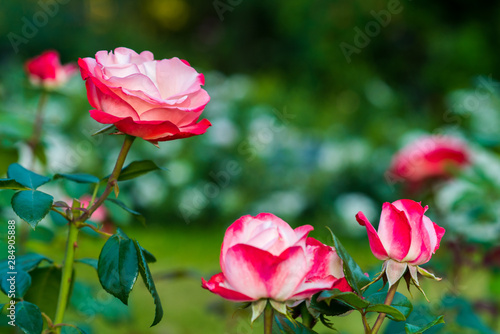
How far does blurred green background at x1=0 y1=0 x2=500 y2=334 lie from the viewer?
1.63 m

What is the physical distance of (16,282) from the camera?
0.59 metres

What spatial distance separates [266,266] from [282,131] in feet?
12.5

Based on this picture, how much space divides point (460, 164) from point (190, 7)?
8822mm

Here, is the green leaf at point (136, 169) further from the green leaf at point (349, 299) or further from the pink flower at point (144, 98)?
the green leaf at point (349, 299)

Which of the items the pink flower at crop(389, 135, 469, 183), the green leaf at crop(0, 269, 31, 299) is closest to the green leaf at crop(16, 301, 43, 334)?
the green leaf at crop(0, 269, 31, 299)

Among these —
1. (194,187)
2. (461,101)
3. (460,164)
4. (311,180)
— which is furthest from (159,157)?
(460,164)

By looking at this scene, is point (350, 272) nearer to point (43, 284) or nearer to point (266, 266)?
point (266, 266)

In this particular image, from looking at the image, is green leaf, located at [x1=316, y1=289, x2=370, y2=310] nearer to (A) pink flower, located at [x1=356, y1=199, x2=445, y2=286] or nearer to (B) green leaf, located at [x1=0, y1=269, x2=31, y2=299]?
(A) pink flower, located at [x1=356, y1=199, x2=445, y2=286]

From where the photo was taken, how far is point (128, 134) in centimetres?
59

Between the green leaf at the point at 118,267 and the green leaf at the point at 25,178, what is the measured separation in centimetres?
10

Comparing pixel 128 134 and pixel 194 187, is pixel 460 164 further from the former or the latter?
pixel 194 187

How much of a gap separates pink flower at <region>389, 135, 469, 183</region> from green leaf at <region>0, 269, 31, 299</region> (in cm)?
130

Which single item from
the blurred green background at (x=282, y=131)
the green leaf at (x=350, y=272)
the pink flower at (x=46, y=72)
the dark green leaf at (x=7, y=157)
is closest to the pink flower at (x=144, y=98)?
the green leaf at (x=350, y=272)

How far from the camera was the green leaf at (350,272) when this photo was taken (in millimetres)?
517
